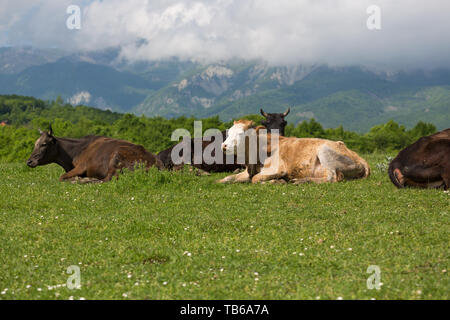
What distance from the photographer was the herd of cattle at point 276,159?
506 inches

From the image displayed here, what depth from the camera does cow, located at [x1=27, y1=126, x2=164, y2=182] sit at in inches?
628

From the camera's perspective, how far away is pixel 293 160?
50.4 ft

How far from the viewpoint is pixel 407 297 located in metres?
5.92

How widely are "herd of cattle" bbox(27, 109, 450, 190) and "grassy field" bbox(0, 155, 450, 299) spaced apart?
862 millimetres

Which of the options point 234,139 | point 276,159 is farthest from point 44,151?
point 276,159

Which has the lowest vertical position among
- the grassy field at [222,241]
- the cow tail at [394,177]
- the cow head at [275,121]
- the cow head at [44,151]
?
the grassy field at [222,241]

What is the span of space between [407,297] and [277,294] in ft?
4.95

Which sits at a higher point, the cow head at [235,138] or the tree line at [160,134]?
the tree line at [160,134]

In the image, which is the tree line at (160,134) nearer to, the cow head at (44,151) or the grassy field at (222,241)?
the cow head at (44,151)

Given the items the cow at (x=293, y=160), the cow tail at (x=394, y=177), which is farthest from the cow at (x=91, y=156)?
the cow tail at (x=394, y=177)

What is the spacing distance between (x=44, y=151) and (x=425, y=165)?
482 inches

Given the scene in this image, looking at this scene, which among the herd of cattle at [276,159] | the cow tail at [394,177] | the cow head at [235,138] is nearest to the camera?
the herd of cattle at [276,159]
